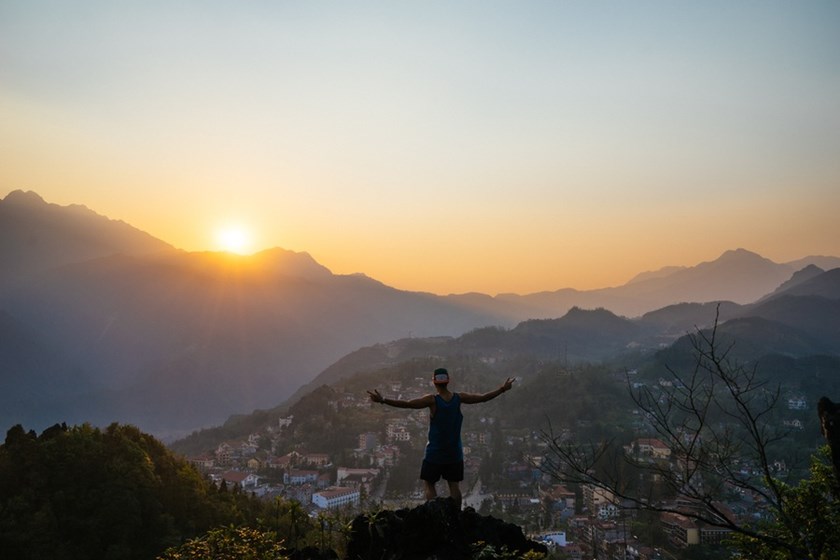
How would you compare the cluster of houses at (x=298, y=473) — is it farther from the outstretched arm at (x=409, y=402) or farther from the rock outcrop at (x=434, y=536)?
the outstretched arm at (x=409, y=402)

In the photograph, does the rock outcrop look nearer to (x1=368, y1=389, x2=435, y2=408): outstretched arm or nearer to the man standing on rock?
the man standing on rock

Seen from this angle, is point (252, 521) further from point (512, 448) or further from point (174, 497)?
point (512, 448)

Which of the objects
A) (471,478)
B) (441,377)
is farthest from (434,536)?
(471,478)

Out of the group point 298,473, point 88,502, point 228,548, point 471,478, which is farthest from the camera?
point 298,473

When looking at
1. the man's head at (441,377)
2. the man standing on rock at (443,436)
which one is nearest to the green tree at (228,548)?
the man standing on rock at (443,436)

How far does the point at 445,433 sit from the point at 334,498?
152ft

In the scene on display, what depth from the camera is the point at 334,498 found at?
158 ft

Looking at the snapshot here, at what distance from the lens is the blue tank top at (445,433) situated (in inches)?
232

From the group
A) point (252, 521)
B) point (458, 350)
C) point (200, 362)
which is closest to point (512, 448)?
point (252, 521)

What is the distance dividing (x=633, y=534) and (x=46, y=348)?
192593 mm

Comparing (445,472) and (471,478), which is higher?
(445,472)

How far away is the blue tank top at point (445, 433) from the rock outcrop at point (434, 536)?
0.42 meters

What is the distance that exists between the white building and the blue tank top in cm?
4366

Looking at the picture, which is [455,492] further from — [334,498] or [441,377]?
[334,498]
